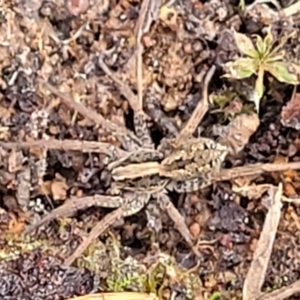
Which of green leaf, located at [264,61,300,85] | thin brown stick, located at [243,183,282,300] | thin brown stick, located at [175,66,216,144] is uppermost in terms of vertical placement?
green leaf, located at [264,61,300,85]

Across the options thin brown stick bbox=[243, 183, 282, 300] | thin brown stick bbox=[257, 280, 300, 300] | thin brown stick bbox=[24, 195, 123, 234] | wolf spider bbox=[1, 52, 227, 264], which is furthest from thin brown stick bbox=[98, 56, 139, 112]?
thin brown stick bbox=[257, 280, 300, 300]

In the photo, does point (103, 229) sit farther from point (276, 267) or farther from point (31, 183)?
point (276, 267)

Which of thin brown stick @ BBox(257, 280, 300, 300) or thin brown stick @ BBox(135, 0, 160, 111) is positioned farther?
thin brown stick @ BBox(135, 0, 160, 111)

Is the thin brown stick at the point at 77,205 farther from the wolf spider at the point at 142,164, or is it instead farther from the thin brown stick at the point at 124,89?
the thin brown stick at the point at 124,89

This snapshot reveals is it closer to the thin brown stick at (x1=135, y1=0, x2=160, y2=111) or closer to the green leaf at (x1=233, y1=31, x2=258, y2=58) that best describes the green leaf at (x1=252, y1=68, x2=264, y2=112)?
the green leaf at (x1=233, y1=31, x2=258, y2=58)

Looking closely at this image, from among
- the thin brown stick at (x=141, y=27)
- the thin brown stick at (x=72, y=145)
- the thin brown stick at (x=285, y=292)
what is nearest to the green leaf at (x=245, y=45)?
the thin brown stick at (x=141, y=27)

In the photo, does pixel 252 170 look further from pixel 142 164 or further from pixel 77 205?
pixel 77 205

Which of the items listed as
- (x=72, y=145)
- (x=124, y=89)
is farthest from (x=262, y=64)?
(x=72, y=145)
